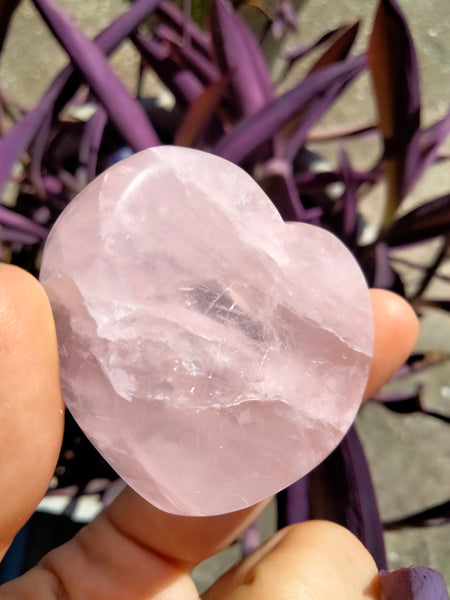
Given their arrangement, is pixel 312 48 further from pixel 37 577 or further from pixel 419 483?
pixel 37 577

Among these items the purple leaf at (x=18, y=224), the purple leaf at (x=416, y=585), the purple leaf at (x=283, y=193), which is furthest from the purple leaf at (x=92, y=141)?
the purple leaf at (x=416, y=585)

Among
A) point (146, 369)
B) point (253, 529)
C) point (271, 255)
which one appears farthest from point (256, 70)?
point (253, 529)

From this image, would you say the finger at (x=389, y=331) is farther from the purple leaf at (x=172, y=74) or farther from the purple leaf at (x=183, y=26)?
the purple leaf at (x=183, y=26)

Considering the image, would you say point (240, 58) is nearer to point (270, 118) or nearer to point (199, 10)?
point (270, 118)

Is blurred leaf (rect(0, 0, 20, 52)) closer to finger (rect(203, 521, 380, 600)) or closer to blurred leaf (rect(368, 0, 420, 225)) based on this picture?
blurred leaf (rect(368, 0, 420, 225))

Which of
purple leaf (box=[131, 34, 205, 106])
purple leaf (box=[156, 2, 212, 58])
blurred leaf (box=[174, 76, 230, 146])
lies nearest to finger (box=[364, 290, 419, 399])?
blurred leaf (box=[174, 76, 230, 146])

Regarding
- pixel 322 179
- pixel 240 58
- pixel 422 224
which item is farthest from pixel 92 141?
pixel 422 224
